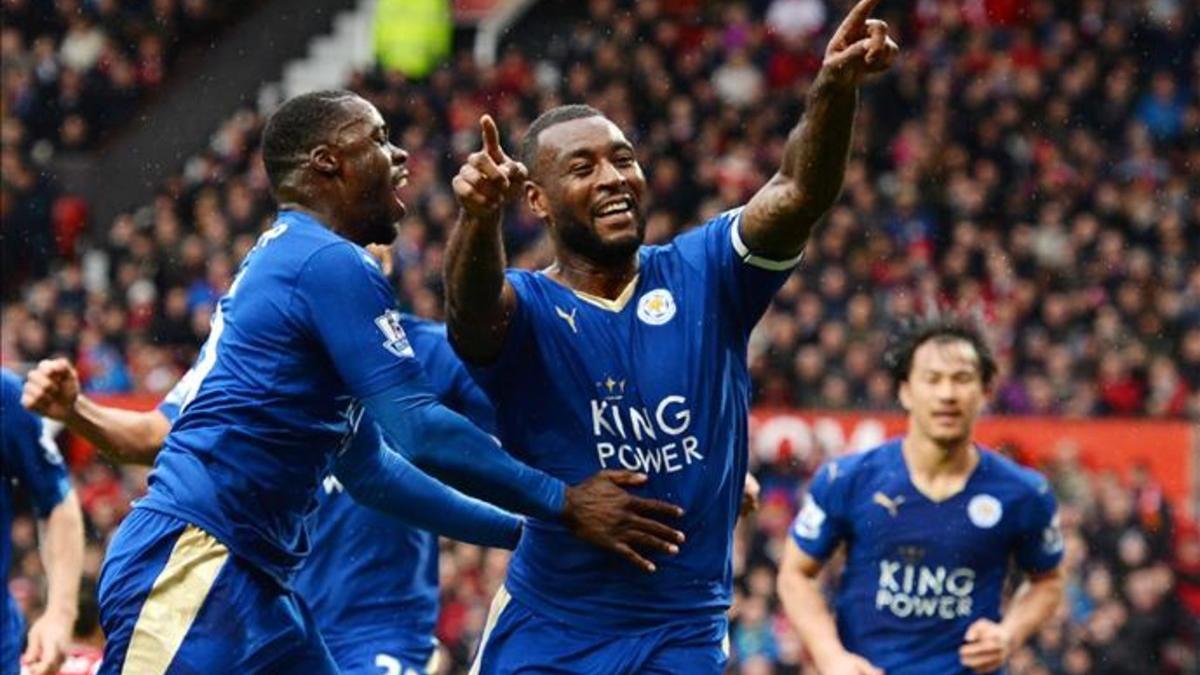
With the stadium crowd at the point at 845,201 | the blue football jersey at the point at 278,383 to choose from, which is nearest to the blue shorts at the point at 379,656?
the blue football jersey at the point at 278,383

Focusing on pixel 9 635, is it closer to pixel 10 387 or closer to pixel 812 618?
pixel 10 387

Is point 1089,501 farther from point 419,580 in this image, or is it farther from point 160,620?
point 160,620

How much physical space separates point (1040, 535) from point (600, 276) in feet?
10.4

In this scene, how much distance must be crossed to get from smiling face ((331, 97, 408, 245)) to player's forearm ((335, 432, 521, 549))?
0.66 meters

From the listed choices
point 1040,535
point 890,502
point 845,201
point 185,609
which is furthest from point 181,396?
point 845,201

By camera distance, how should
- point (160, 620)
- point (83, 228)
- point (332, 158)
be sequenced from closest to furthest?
point (160, 620)
point (332, 158)
point (83, 228)

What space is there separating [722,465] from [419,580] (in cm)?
229

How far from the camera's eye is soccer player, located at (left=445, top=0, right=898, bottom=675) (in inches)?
256

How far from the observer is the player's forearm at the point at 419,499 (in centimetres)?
675

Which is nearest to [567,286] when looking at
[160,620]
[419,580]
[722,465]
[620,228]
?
[620,228]

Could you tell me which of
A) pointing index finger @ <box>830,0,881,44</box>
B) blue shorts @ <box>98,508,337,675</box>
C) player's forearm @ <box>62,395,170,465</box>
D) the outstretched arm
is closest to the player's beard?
pointing index finger @ <box>830,0,881,44</box>

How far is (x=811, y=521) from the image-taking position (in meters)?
9.38

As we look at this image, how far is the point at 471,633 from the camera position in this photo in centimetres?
1540

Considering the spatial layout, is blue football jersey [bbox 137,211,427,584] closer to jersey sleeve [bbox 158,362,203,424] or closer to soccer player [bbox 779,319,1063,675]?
jersey sleeve [bbox 158,362,203,424]
